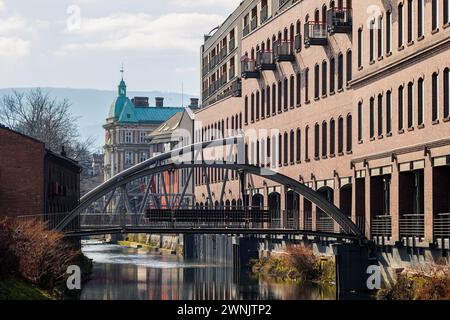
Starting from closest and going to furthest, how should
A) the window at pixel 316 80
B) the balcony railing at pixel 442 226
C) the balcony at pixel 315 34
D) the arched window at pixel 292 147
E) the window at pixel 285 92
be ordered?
1. the balcony railing at pixel 442 226
2. the balcony at pixel 315 34
3. the window at pixel 316 80
4. the arched window at pixel 292 147
5. the window at pixel 285 92

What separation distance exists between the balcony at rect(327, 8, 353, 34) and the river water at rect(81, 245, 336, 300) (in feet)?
43.4

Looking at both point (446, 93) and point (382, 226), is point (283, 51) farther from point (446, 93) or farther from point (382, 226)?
point (446, 93)

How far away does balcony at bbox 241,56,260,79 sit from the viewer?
8912cm

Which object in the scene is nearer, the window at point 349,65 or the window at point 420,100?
the window at point 420,100

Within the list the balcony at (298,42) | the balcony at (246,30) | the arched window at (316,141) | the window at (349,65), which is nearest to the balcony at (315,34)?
the balcony at (298,42)

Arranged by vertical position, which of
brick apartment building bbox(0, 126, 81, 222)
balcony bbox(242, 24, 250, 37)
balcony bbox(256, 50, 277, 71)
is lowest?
brick apartment building bbox(0, 126, 81, 222)

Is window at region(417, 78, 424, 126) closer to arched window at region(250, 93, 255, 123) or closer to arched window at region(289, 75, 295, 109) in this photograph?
arched window at region(289, 75, 295, 109)

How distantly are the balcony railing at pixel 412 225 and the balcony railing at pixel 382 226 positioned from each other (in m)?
1.65

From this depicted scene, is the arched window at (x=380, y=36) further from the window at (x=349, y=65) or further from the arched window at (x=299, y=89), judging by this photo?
the arched window at (x=299, y=89)

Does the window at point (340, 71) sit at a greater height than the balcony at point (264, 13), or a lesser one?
lesser

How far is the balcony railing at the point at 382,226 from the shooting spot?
195 ft

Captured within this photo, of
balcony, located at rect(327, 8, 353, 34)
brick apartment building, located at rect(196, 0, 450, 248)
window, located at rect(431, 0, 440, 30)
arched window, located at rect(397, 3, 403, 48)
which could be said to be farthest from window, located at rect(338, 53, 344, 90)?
window, located at rect(431, 0, 440, 30)

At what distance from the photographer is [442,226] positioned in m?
51.9

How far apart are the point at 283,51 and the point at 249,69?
10.5m
